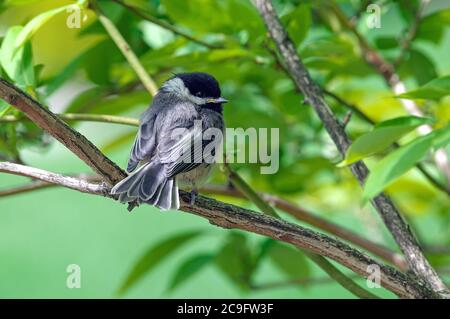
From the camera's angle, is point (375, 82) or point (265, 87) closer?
point (265, 87)

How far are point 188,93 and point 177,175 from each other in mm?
422

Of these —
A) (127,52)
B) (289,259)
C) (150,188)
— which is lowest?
(150,188)

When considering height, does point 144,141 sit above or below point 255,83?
below

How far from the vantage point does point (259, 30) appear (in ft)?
7.35

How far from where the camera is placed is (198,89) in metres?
2.51

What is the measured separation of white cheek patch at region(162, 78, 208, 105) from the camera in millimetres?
2492

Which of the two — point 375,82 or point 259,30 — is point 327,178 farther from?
point 375,82

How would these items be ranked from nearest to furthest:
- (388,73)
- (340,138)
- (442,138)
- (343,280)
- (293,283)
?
(442,138) → (343,280) → (340,138) → (388,73) → (293,283)

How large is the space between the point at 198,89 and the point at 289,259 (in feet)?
2.16

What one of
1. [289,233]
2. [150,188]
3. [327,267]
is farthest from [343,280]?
[150,188]

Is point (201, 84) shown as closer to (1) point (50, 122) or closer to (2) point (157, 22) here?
(2) point (157, 22)

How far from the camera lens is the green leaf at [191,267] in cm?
264

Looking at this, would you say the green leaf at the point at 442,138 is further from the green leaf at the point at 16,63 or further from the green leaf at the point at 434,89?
the green leaf at the point at 16,63

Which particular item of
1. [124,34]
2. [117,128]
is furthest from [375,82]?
[124,34]
